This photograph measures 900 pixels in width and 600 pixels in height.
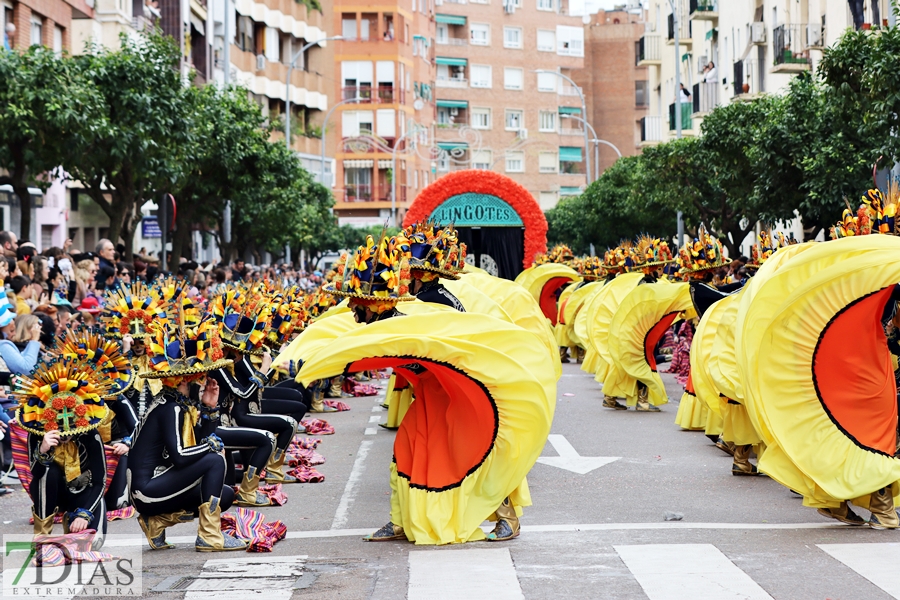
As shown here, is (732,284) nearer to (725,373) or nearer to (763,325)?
(725,373)

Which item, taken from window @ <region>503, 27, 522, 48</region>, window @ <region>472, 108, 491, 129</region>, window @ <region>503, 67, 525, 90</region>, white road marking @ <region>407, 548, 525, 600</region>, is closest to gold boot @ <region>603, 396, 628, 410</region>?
white road marking @ <region>407, 548, 525, 600</region>

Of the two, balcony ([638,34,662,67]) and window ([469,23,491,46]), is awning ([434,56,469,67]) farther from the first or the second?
balcony ([638,34,662,67])

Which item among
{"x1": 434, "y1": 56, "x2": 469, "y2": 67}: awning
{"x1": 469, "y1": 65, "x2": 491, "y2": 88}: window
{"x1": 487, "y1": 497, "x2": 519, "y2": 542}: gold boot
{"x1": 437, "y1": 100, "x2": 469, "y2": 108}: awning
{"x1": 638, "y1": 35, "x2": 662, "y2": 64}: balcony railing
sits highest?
{"x1": 434, "y1": 56, "x2": 469, "y2": 67}: awning

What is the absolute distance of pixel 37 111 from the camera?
23.1 meters

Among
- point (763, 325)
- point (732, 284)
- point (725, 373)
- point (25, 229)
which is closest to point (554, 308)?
point (25, 229)

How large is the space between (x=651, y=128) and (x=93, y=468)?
5356 cm

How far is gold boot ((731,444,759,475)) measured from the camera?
12.8m

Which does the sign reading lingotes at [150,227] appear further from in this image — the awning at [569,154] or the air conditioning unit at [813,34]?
the awning at [569,154]

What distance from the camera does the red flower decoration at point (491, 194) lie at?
29438 millimetres

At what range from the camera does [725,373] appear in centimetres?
1305

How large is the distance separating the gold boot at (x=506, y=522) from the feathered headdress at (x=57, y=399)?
2.81m

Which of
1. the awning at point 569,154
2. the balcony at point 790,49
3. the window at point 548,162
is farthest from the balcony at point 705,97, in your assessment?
the awning at point 569,154

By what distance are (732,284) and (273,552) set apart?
7252 millimetres

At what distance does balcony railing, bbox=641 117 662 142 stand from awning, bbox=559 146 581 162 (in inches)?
1545
